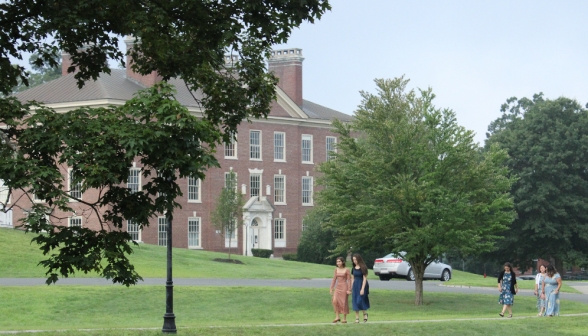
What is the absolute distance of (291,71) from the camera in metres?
78.2

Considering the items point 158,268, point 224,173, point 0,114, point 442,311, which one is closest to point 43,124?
point 0,114

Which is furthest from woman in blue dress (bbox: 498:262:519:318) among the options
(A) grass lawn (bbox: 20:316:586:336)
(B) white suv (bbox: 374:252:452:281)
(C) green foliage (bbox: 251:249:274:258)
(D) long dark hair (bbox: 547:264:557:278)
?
(C) green foliage (bbox: 251:249:274:258)

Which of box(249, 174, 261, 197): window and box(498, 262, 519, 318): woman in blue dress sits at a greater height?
box(249, 174, 261, 197): window

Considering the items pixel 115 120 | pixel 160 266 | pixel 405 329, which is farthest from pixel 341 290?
pixel 160 266

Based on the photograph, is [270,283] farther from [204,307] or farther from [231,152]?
[231,152]

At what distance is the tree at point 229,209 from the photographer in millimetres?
64088

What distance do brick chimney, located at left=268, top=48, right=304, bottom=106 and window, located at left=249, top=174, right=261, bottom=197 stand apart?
25.7 ft

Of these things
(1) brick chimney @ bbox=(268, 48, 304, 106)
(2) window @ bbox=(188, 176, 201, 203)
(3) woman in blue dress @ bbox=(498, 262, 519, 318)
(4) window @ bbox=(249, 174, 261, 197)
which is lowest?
(3) woman in blue dress @ bbox=(498, 262, 519, 318)

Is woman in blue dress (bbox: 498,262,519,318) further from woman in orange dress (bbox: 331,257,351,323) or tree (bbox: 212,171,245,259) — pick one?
tree (bbox: 212,171,245,259)

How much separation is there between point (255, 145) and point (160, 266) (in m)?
28.0

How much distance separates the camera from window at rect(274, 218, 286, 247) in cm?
7462

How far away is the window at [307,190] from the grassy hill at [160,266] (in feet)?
67.5

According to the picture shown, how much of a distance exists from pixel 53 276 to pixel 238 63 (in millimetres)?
5371

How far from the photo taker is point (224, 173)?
71500mm
